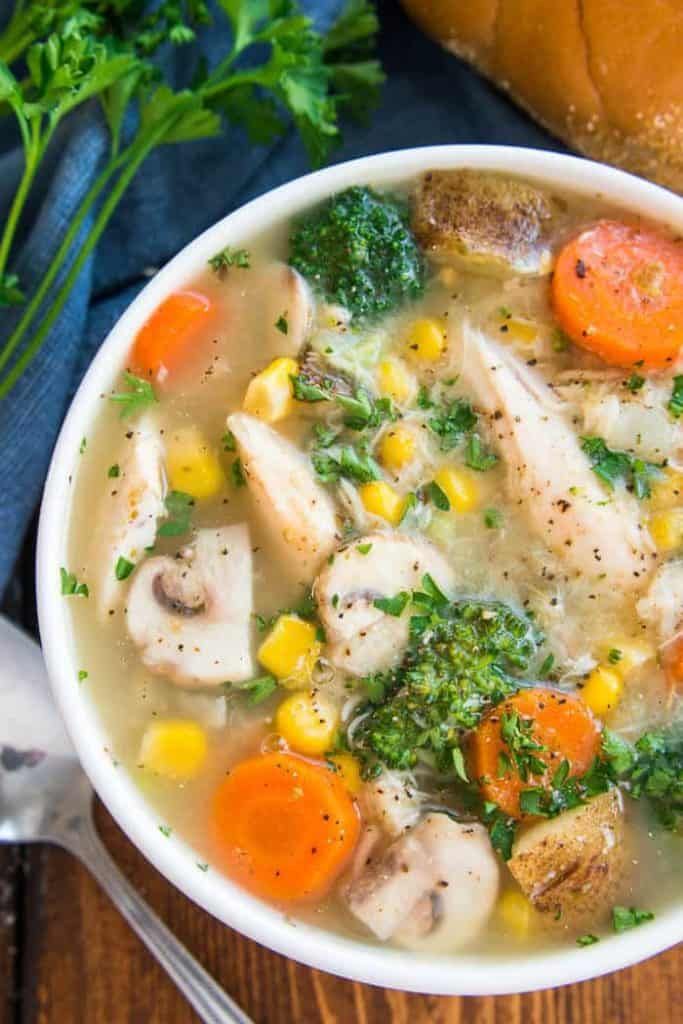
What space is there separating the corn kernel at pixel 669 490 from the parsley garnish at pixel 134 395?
91cm

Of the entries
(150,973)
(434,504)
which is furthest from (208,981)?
(434,504)

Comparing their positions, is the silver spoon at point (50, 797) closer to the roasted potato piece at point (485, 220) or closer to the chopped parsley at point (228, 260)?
the chopped parsley at point (228, 260)

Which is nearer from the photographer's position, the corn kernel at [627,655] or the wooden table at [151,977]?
the corn kernel at [627,655]

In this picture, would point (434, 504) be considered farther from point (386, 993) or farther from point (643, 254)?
point (386, 993)

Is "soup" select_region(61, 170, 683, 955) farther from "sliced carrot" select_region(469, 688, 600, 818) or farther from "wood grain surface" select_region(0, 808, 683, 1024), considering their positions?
"wood grain surface" select_region(0, 808, 683, 1024)

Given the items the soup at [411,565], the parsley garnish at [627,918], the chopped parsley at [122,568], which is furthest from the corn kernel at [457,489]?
the parsley garnish at [627,918]

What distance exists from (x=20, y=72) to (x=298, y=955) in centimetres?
193

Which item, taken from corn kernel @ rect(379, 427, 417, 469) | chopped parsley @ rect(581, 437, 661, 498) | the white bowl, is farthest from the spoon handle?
chopped parsley @ rect(581, 437, 661, 498)

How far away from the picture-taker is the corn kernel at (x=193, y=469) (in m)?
2.25

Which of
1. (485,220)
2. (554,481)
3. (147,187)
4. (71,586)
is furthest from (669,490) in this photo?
(147,187)

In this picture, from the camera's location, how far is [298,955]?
2.10 m

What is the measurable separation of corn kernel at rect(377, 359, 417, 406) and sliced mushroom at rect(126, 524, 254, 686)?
41cm

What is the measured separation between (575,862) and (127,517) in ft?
3.12

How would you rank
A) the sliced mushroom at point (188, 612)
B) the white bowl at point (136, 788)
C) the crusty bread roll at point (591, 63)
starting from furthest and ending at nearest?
the crusty bread roll at point (591, 63), the sliced mushroom at point (188, 612), the white bowl at point (136, 788)
